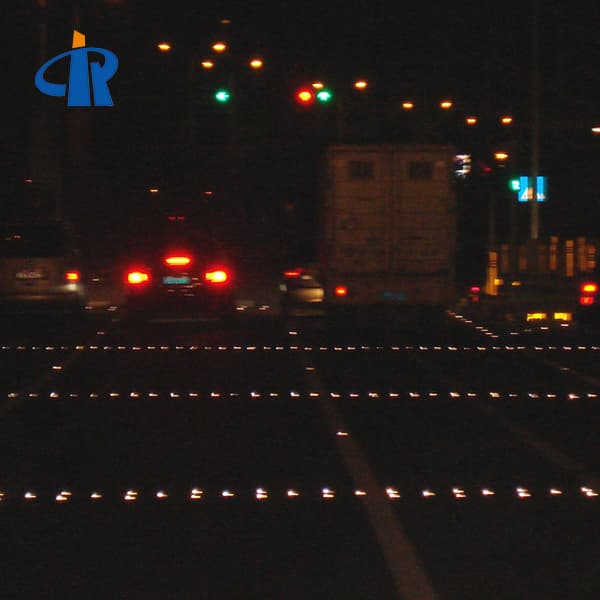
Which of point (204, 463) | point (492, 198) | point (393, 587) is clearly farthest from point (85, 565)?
point (492, 198)

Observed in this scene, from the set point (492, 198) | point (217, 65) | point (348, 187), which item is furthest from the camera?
point (492, 198)

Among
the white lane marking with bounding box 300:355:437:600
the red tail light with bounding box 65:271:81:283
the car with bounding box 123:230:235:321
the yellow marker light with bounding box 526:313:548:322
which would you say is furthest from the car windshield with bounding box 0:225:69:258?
the white lane marking with bounding box 300:355:437:600

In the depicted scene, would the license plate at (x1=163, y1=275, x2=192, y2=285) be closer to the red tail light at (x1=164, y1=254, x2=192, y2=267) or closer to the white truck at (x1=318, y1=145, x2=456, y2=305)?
the red tail light at (x1=164, y1=254, x2=192, y2=267)

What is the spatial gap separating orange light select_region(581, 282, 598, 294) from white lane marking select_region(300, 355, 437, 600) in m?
10.3

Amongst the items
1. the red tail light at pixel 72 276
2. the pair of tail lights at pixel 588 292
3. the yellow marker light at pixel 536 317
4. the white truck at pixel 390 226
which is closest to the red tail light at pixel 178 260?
the red tail light at pixel 72 276

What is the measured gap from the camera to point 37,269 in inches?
997

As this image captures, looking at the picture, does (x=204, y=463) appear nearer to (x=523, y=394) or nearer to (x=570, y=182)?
(x=523, y=394)

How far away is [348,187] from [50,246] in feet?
18.7

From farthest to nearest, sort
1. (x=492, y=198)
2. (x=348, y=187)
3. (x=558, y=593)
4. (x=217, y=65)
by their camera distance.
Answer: (x=492, y=198)
(x=217, y=65)
(x=348, y=187)
(x=558, y=593)

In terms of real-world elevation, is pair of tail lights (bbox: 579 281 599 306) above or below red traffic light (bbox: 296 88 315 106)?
below

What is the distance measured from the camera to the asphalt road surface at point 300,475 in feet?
24.4

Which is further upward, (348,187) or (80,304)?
(348,187)

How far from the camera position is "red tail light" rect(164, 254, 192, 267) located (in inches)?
966

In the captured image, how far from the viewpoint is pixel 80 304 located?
2625 cm
